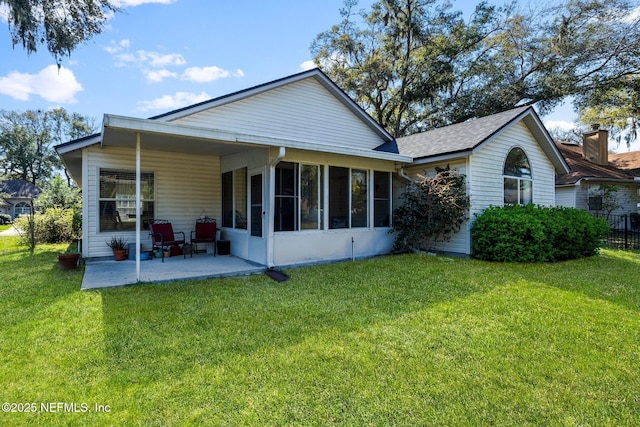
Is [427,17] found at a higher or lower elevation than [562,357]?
higher

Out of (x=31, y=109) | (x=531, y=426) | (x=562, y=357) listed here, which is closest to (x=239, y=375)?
(x=531, y=426)

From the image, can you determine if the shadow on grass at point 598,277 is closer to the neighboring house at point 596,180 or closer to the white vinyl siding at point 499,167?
the white vinyl siding at point 499,167

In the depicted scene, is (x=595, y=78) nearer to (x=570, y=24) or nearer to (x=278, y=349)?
(x=570, y=24)

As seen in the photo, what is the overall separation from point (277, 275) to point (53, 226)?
1091 centimetres

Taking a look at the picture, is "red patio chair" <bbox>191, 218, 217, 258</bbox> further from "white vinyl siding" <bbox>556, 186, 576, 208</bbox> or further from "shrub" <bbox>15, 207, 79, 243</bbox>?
"white vinyl siding" <bbox>556, 186, 576, 208</bbox>

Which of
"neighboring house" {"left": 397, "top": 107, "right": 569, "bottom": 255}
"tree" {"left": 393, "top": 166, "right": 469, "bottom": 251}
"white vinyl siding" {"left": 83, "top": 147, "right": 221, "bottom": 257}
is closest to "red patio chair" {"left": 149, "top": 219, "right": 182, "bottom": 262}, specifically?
"white vinyl siding" {"left": 83, "top": 147, "right": 221, "bottom": 257}

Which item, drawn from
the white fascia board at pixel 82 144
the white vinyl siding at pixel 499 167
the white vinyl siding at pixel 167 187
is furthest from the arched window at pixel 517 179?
the white fascia board at pixel 82 144

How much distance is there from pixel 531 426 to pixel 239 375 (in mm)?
2094

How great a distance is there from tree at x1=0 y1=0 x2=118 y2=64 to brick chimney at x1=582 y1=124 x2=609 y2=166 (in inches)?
846

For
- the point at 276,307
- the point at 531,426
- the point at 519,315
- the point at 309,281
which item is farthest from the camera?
the point at 309,281

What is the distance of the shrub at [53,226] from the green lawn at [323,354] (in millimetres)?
8226

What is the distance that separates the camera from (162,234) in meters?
7.54

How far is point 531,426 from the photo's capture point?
207 centimetres

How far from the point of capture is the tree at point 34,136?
3512 cm
